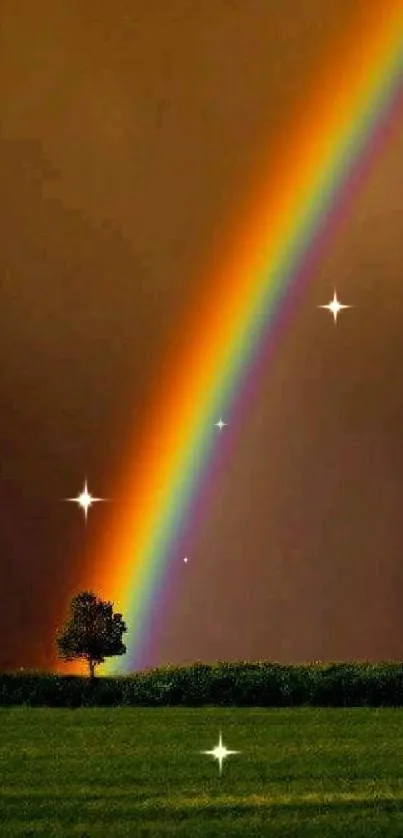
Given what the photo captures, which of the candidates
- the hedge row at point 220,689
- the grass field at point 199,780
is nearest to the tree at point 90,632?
the hedge row at point 220,689

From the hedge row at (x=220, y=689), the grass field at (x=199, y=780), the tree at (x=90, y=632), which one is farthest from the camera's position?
the tree at (x=90, y=632)

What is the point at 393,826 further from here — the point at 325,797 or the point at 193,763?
the point at 193,763

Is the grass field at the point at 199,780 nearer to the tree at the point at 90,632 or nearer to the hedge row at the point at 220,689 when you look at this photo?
the hedge row at the point at 220,689

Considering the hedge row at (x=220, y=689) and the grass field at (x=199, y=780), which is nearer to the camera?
the grass field at (x=199, y=780)

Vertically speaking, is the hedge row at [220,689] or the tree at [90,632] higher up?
the tree at [90,632]

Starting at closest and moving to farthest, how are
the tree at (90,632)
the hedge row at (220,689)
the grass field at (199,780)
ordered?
1. the grass field at (199,780)
2. the hedge row at (220,689)
3. the tree at (90,632)

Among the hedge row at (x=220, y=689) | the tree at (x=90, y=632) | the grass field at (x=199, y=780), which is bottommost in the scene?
the grass field at (x=199, y=780)

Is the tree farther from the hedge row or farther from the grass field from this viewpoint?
the grass field

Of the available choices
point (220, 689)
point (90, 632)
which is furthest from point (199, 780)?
point (90, 632)
